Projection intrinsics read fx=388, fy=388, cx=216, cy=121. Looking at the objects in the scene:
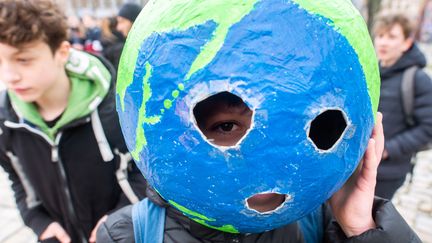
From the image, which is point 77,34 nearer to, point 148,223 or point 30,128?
point 30,128

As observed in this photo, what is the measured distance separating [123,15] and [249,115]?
4.09m

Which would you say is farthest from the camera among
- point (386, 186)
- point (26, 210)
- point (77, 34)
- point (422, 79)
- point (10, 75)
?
point (77, 34)

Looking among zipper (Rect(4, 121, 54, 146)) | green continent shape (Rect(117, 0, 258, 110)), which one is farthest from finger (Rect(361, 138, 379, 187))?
zipper (Rect(4, 121, 54, 146))

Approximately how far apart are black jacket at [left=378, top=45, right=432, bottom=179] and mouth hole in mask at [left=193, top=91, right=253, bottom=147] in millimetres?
2063

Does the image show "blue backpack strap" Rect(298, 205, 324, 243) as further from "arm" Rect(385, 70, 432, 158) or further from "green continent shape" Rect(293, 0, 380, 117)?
"arm" Rect(385, 70, 432, 158)

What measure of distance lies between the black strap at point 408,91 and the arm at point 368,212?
1.63 metres

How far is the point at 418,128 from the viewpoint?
2631 mm

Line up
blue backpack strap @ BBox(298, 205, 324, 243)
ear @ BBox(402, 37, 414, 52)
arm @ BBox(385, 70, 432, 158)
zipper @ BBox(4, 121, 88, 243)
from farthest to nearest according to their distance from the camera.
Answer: ear @ BBox(402, 37, 414, 52)
arm @ BBox(385, 70, 432, 158)
zipper @ BBox(4, 121, 88, 243)
blue backpack strap @ BBox(298, 205, 324, 243)

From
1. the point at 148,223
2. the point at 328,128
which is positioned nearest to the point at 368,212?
the point at 328,128

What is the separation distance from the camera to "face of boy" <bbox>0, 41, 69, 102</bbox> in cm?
159

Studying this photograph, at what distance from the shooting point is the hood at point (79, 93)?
65.7 inches

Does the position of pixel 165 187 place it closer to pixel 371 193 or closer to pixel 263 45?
pixel 263 45

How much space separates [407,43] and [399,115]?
0.57m

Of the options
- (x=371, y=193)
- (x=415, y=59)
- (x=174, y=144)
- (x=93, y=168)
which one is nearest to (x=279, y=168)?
(x=174, y=144)
